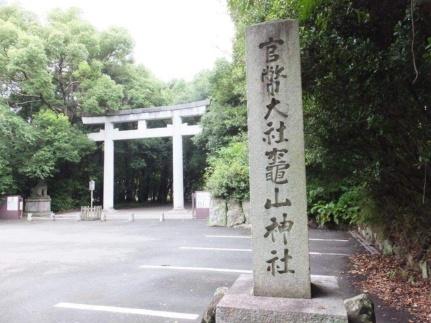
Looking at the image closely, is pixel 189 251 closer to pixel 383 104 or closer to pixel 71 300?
pixel 71 300

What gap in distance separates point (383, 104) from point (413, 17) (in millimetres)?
959

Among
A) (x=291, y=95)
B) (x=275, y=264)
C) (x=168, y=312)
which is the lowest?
(x=168, y=312)

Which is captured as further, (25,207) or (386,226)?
(25,207)

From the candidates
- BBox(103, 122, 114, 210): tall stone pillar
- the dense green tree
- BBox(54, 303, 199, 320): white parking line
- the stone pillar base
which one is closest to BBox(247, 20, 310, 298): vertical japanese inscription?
the stone pillar base

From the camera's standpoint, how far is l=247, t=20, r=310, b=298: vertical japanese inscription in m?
2.96

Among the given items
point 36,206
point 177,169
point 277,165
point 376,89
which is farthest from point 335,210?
point 36,206

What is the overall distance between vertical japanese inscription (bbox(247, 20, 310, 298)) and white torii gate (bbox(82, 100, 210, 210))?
16.5 meters

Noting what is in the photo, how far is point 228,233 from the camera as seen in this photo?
422 inches

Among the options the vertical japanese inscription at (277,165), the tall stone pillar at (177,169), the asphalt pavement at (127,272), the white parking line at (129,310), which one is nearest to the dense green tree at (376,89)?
the vertical japanese inscription at (277,165)

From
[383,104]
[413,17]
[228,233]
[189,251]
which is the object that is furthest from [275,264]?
[228,233]

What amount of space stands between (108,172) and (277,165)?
19.2 metres

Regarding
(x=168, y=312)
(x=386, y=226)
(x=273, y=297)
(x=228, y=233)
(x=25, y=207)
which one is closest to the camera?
(x=273, y=297)

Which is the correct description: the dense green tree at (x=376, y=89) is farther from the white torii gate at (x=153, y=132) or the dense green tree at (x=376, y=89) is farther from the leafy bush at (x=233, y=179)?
the white torii gate at (x=153, y=132)

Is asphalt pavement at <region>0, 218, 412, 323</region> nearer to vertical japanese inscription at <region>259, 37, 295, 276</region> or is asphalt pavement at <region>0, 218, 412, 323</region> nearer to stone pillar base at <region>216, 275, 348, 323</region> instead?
stone pillar base at <region>216, 275, 348, 323</region>
